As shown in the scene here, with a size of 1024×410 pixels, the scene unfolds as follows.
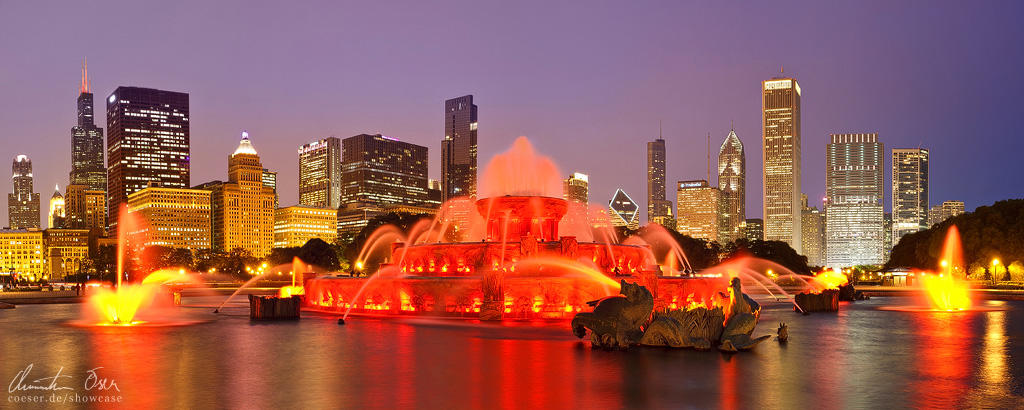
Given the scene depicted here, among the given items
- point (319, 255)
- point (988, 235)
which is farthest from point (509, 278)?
point (319, 255)

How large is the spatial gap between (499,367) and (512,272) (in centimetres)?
1284

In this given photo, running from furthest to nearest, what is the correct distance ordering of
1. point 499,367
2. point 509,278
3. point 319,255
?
point 319,255, point 509,278, point 499,367

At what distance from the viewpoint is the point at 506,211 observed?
119 feet

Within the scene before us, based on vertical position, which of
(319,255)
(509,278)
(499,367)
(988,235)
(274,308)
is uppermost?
(988,235)

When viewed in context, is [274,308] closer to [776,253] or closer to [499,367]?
[499,367]

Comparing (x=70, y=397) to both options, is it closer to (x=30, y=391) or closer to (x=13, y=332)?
(x=30, y=391)

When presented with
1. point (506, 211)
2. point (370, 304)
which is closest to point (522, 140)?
point (506, 211)

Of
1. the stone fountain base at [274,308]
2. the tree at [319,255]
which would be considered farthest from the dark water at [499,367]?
the tree at [319,255]

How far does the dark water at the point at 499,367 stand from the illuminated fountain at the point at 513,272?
8.86 feet

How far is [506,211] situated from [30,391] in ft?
82.7

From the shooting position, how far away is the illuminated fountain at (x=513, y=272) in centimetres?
2656

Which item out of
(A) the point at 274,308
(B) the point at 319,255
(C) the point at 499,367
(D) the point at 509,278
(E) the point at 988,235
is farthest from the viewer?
(B) the point at 319,255

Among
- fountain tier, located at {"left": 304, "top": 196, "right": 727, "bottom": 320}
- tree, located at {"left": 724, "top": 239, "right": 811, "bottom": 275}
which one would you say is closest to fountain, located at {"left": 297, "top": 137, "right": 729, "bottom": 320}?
fountain tier, located at {"left": 304, "top": 196, "right": 727, "bottom": 320}

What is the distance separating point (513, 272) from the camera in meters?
27.8
